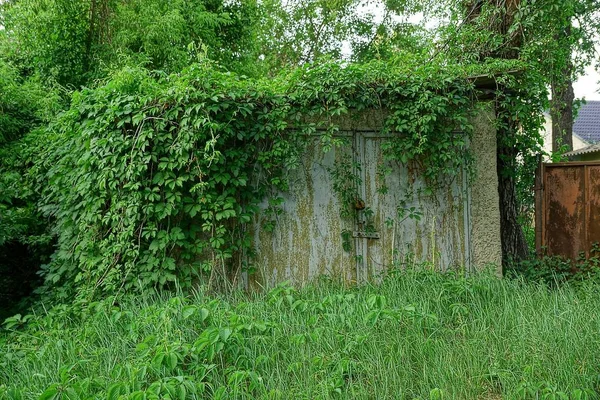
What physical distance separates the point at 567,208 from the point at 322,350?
4354 mm

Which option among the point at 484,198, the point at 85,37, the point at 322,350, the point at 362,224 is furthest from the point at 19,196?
the point at 484,198

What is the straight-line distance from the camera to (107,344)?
409 cm

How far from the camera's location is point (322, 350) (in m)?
3.78

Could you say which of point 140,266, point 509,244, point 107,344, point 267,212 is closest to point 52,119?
point 140,266

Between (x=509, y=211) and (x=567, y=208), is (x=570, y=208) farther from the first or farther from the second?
(x=509, y=211)

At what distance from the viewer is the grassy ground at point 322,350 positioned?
329cm

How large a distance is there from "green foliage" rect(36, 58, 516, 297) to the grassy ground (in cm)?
70

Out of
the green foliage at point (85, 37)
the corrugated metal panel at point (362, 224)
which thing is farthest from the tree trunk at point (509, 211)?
the green foliage at point (85, 37)

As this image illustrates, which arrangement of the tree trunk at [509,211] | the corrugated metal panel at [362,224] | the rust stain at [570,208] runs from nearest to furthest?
the corrugated metal panel at [362,224] → the rust stain at [570,208] → the tree trunk at [509,211]

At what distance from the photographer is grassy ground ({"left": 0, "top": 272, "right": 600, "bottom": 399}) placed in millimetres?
3291

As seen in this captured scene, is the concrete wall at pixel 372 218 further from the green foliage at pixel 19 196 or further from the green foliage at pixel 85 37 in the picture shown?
the green foliage at pixel 85 37

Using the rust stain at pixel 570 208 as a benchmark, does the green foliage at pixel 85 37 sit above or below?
above

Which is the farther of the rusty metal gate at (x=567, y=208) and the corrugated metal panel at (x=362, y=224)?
the rusty metal gate at (x=567, y=208)

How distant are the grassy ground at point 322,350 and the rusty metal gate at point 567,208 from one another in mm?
2013
